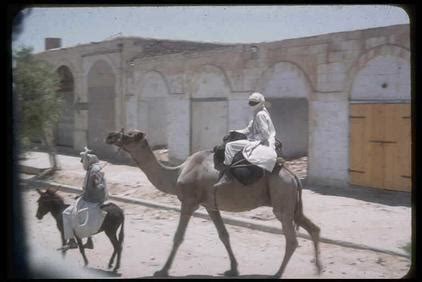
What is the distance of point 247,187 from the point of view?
23.4ft

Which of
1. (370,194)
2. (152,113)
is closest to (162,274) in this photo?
(370,194)

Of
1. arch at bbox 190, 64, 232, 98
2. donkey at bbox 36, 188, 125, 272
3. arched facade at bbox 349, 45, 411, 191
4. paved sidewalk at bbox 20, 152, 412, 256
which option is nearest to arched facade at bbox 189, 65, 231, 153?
arch at bbox 190, 64, 232, 98

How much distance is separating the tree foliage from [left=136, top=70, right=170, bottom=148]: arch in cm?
479

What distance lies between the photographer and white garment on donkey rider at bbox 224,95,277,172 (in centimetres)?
698

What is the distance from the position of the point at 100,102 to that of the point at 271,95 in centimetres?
976

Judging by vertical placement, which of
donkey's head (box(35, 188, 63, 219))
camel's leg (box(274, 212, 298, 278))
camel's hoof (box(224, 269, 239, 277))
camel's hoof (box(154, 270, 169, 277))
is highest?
donkey's head (box(35, 188, 63, 219))

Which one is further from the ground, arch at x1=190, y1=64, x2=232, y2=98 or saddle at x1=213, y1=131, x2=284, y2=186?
arch at x1=190, y1=64, x2=232, y2=98

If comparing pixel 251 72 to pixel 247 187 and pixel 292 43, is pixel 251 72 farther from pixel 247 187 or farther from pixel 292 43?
pixel 247 187

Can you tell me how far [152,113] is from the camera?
70.3ft

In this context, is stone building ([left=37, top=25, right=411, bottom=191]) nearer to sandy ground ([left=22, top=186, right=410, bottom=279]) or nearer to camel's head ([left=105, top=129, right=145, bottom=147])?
sandy ground ([left=22, top=186, right=410, bottom=279])

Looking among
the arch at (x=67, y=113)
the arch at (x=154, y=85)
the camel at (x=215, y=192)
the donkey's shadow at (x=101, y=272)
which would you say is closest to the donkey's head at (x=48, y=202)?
the donkey's shadow at (x=101, y=272)

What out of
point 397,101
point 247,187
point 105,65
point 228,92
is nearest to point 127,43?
point 105,65

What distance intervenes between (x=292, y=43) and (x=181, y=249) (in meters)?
8.03

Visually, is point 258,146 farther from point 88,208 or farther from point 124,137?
point 88,208
